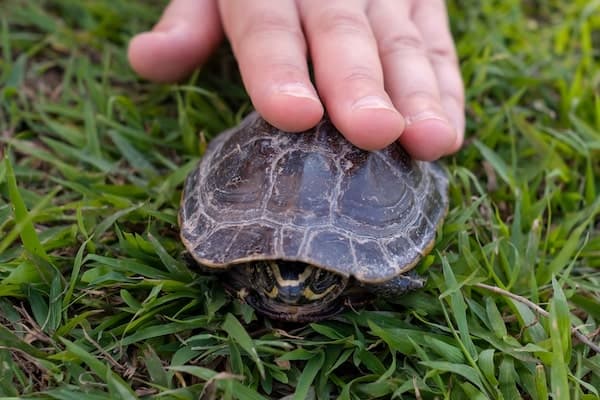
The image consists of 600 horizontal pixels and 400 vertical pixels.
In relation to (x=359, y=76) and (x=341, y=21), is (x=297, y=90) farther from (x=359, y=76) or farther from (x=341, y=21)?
(x=341, y=21)

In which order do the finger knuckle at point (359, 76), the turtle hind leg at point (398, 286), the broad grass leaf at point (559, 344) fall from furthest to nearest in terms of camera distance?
the finger knuckle at point (359, 76)
the turtle hind leg at point (398, 286)
the broad grass leaf at point (559, 344)

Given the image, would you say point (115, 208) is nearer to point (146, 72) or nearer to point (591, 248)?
point (146, 72)

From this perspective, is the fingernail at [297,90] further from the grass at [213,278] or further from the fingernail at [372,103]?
the grass at [213,278]

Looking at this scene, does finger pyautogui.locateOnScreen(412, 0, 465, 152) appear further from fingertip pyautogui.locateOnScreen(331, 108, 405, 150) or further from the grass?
fingertip pyautogui.locateOnScreen(331, 108, 405, 150)

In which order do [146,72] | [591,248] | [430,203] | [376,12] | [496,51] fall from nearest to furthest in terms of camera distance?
1. [430,203]
2. [591,248]
3. [376,12]
4. [146,72]
5. [496,51]

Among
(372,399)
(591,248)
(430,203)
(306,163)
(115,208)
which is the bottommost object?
(591,248)

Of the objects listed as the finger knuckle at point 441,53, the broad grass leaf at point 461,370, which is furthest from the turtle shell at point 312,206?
the finger knuckle at point 441,53

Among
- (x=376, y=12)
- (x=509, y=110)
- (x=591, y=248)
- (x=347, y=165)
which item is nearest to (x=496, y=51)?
(x=509, y=110)

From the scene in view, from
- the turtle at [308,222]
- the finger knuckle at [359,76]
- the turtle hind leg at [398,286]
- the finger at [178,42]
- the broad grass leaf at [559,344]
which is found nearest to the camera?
the broad grass leaf at [559,344]
